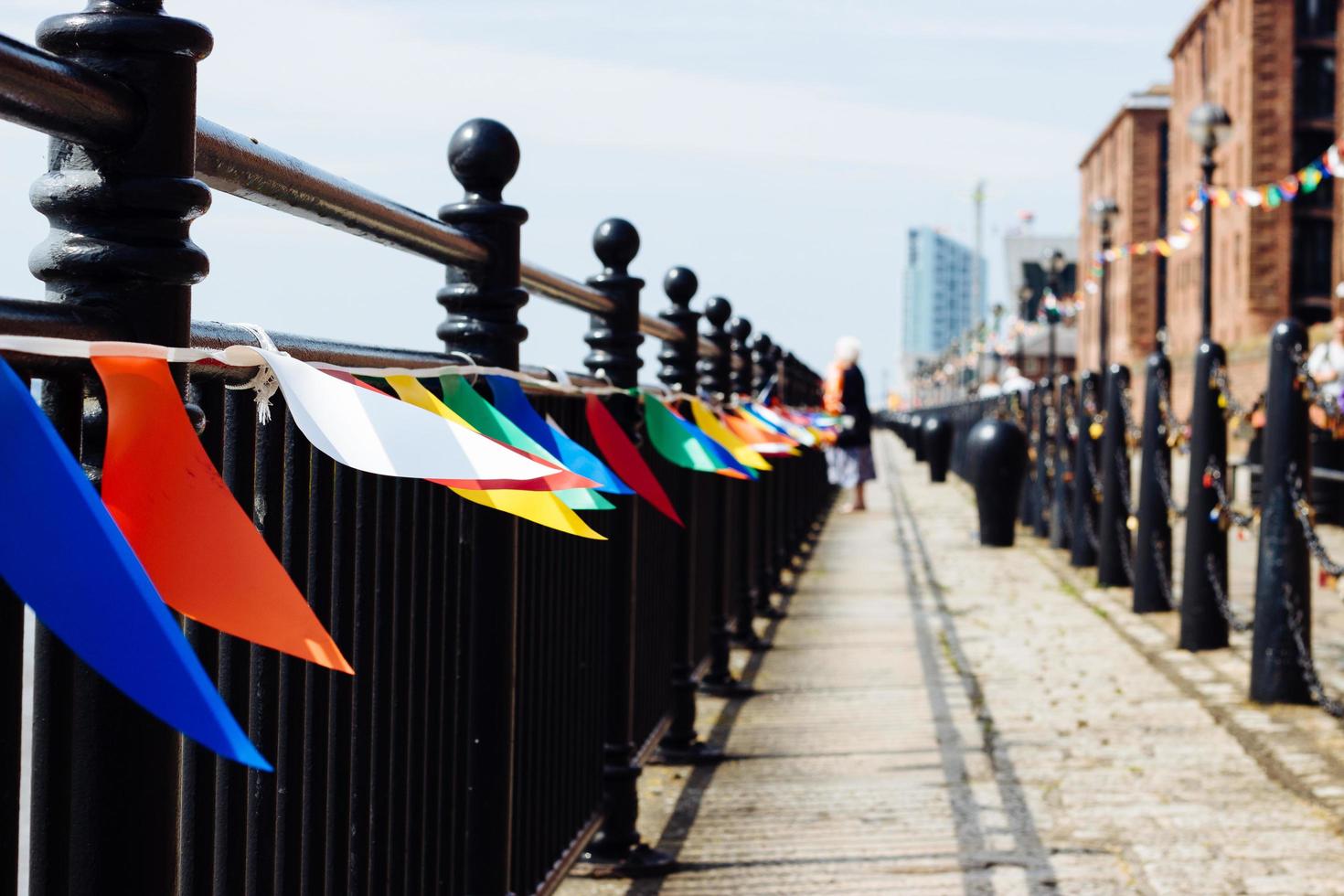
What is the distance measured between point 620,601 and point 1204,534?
435cm

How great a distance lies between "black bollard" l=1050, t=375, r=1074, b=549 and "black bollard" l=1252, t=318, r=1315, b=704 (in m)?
6.72

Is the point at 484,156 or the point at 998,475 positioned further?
the point at 998,475

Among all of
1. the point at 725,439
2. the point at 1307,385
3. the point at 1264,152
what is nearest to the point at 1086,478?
the point at 1307,385

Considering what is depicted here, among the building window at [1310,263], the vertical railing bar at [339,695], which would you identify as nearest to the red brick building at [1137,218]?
the building window at [1310,263]

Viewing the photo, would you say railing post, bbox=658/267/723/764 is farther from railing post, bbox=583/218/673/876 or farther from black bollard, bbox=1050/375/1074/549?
black bollard, bbox=1050/375/1074/549

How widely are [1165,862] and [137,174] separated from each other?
11.8 feet

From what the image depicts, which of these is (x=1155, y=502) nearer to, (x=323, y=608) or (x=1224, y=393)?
(x=1224, y=393)

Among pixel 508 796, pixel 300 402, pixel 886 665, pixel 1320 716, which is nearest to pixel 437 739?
pixel 508 796

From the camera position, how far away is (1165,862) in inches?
164

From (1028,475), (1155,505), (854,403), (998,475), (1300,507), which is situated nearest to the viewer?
(1300,507)

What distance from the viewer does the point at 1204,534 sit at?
7555mm

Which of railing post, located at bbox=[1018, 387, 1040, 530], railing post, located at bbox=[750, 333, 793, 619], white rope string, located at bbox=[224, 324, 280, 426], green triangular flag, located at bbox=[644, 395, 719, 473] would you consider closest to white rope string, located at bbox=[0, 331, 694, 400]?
white rope string, located at bbox=[224, 324, 280, 426]

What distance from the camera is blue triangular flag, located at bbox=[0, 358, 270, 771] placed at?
1.07 m

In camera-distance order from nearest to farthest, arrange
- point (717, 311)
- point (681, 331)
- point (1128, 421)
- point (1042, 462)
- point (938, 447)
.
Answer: point (681, 331) < point (717, 311) < point (1128, 421) < point (1042, 462) < point (938, 447)
